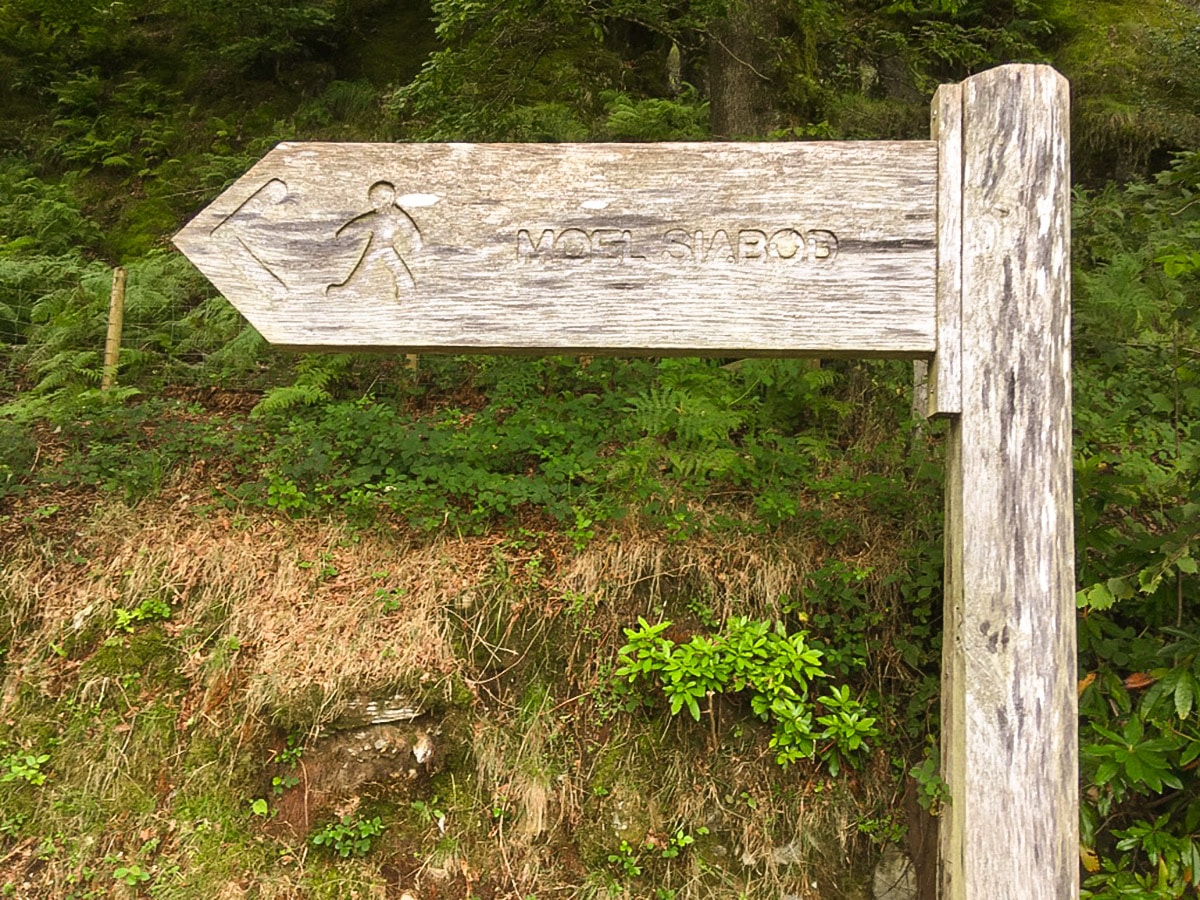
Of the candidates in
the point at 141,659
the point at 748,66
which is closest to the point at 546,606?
the point at 141,659

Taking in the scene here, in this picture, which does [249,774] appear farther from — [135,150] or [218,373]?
[135,150]

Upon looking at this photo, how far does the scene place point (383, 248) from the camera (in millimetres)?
2266

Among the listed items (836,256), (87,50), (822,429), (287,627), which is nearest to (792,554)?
(822,429)

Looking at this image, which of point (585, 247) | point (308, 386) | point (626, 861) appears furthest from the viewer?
point (308, 386)

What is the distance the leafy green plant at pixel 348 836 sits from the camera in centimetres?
308

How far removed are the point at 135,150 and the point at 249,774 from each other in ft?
26.3

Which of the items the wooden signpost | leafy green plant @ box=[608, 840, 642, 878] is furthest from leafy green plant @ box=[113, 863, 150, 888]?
the wooden signpost

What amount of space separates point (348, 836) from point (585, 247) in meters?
2.31

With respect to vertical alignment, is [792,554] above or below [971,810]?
below

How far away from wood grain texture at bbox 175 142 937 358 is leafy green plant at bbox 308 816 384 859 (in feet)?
6.10

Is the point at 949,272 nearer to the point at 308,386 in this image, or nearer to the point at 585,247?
the point at 585,247

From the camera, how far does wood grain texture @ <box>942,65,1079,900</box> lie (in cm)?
204

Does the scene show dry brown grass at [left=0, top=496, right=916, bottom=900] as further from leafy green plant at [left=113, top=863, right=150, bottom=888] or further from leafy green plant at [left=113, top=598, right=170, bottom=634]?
leafy green plant at [left=113, top=863, right=150, bottom=888]

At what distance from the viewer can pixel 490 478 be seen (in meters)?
3.90
